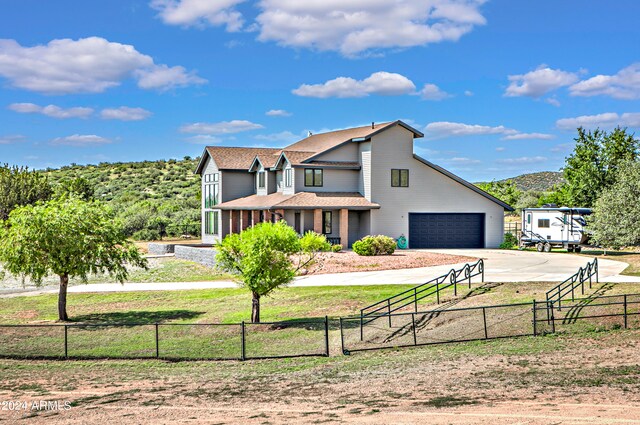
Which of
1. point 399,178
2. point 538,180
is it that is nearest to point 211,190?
point 399,178

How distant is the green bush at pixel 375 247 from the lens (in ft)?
137

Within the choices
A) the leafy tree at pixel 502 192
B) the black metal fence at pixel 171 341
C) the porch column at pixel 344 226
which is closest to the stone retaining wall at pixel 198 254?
the porch column at pixel 344 226

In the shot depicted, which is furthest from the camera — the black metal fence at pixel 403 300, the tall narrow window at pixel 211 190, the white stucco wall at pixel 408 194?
the tall narrow window at pixel 211 190

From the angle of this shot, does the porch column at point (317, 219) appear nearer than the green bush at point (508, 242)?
Yes

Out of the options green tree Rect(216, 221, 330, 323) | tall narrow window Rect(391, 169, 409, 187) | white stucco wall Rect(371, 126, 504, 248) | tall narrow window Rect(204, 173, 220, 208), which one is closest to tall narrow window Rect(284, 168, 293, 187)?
white stucco wall Rect(371, 126, 504, 248)

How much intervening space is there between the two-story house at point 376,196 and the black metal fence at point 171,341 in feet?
76.0

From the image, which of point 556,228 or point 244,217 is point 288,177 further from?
point 556,228

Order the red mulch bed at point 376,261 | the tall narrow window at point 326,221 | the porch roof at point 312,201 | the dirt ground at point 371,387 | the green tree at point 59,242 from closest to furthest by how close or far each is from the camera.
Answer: the dirt ground at point 371,387, the green tree at point 59,242, the red mulch bed at point 376,261, the porch roof at point 312,201, the tall narrow window at point 326,221

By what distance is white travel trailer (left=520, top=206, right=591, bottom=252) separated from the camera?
4712 cm

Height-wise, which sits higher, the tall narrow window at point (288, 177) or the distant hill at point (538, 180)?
the distant hill at point (538, 180)

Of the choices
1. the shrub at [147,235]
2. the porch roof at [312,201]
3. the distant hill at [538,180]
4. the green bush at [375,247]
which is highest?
the distant hill at [538,180]

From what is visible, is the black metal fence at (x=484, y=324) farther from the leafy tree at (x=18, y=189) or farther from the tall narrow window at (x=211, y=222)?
the leafy tree at (x=18, y=189)

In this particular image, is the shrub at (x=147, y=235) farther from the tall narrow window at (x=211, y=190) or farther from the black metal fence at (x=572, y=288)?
the black metal fence at (x=572, y=288)

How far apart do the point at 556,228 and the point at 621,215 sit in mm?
5434
